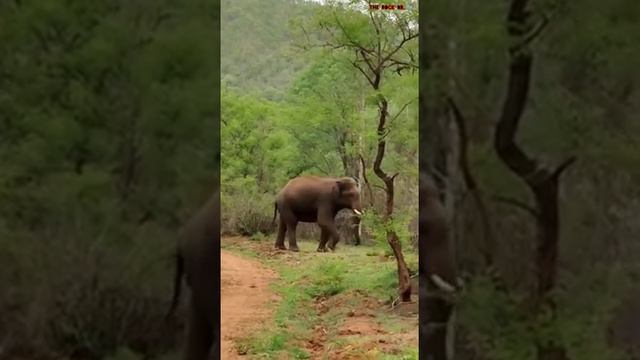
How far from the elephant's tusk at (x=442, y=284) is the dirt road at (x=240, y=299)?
72cm

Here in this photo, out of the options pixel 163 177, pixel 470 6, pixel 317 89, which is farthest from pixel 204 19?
pixel 317 89

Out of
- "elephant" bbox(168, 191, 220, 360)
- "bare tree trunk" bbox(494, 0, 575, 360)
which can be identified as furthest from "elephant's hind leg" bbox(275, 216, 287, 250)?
"bare tree trunk" bbox(494, 0, 575, 360)

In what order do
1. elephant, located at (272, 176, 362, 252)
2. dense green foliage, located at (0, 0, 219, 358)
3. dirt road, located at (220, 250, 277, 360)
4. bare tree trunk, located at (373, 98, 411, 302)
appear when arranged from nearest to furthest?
dense green foliage, located at (0, 0, 219, 358) → dirt road, located at (220, 250, 277, 360) → bare tree trunk, located at (373, 98, 411, 302) → elephant, located at (272, 176, 362, 252)

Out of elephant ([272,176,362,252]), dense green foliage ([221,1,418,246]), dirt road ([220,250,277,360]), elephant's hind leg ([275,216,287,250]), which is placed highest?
dense green foliage ([221,1,418,246])

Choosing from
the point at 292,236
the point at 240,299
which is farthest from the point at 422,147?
the point at 292,236

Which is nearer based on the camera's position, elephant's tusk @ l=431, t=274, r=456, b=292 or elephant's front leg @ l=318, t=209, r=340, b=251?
elephant's tusk @ l=431, t=274, r=456, b=292

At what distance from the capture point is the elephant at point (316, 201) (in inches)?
91.4

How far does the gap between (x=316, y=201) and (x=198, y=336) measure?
41.9 inches

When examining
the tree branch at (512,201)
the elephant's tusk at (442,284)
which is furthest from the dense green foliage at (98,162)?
the tree branch at (512,201)

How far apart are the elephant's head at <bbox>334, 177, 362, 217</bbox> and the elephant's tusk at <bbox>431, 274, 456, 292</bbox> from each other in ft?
2.68

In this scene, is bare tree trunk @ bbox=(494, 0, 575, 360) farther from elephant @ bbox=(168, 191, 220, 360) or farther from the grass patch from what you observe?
elephant @ bbox=(168, 191, 220, 360)

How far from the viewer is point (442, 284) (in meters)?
1.53

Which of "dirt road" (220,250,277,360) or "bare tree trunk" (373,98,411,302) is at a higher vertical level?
"bare tree trunk" (373,98,411,302)

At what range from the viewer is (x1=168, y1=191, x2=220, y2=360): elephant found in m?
1.50
